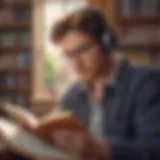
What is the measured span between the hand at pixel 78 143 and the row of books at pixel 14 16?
5.82 ft

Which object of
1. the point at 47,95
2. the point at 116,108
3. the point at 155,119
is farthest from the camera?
the point at 47,95

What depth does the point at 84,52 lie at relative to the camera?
Answer: 128 cm

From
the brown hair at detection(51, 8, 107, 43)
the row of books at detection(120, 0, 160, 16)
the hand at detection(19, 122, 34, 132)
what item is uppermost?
the row of books at detection(120, 0, 160, 16)

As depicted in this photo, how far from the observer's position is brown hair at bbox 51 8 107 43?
4.18ft

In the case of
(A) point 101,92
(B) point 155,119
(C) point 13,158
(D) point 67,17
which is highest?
(D) point 67,17

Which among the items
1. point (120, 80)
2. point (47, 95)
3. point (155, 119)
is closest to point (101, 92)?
point (120, 80)

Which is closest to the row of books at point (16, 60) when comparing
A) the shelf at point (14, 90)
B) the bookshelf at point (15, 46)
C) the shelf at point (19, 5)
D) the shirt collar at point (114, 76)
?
the bookshelf at point (15, 46)

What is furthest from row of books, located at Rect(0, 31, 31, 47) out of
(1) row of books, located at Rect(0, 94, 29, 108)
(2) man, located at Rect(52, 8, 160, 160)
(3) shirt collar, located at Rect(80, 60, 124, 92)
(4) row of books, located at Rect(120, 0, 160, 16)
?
(3) shirt collar, located at Rect(80, 60, 124, 92)

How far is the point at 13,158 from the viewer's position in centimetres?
92

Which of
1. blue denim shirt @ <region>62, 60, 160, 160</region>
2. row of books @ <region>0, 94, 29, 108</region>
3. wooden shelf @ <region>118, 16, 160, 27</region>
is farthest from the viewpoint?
row of books @ <region>0, 94, 29, 108</region>

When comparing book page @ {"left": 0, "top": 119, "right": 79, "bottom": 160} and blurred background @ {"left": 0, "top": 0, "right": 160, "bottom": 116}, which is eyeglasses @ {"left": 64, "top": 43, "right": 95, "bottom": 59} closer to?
blurred background @ {"left": 0, "top": 0, "right": 160, "bottom": 116}

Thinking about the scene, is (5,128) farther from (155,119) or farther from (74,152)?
(155,119)

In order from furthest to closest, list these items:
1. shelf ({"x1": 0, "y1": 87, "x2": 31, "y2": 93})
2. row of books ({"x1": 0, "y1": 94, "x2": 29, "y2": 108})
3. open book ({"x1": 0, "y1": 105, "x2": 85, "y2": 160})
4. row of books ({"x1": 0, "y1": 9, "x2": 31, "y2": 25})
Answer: row of books ({"x1": 0, "y1": 9, "x2": 31, "y2": 25})
shelf ({"x1": 0, "y1": 87, "x2": 31, "y2": 93})
row of books ({"x1": 0, "y1": 94, "x2": 29, "y2": 108})
open book ({"x1": 0, "y1": 105, "x2": 85, "y2": 160})

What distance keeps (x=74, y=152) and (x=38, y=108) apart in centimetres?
91
